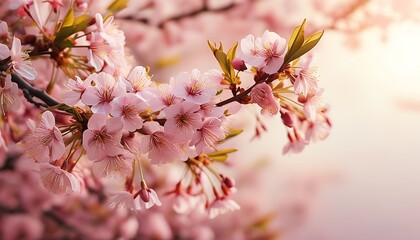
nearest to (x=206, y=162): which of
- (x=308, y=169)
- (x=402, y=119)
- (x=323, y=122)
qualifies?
(x=323, y=122)

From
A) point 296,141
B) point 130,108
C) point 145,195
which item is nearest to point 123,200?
point 145,195

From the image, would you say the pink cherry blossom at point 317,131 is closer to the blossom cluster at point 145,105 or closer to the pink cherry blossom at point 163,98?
the blossom cluster at point 145,105

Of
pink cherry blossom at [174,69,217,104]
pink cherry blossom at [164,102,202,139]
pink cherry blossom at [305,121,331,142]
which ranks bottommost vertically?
pink cherry blossom at [305,121,331,142]

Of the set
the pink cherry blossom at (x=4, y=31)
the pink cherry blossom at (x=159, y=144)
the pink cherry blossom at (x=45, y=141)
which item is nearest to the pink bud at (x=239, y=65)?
the pink cherry blossom at (x=159, y=144)

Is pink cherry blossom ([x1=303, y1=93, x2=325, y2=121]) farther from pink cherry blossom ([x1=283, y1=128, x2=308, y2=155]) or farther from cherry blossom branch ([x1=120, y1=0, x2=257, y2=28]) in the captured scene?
cherry blossom branch ([x1=120, y1=0, x2=257, y2=28])

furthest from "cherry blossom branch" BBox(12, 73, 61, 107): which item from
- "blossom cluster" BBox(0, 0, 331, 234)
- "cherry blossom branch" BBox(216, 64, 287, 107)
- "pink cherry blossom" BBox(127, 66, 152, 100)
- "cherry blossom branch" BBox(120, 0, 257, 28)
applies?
"cherry blossom branch" BBox(120, 0, 257, 28)
